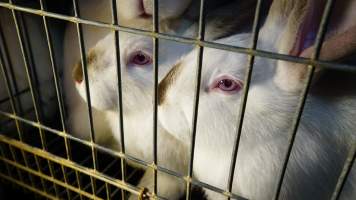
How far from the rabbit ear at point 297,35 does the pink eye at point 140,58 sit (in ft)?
1.47

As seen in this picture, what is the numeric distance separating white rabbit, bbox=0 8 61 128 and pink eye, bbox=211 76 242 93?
759 mm

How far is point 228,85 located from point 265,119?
126mm

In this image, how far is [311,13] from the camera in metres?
0.72

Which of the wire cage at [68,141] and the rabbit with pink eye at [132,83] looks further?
the rabbit with pink eye at [132,83]

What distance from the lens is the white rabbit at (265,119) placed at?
2.93 feet

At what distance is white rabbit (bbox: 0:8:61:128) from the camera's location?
137 cm

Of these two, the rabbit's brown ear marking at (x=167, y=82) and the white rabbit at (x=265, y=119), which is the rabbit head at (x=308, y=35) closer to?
the white rabbit at (x=265, y=119)

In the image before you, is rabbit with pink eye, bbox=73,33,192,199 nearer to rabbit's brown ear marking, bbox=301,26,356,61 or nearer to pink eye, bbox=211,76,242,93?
pink eye, bbox=211,76,242,93

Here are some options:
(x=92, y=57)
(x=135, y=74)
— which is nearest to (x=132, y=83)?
(x=135, y=74)

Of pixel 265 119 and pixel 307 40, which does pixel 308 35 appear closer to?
pixel 307 40

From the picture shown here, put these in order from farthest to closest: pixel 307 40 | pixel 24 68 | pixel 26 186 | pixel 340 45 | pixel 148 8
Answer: pixel 24 68, pixel 26 186, pixel 148 8, pixel 307 40, pixel 340 45

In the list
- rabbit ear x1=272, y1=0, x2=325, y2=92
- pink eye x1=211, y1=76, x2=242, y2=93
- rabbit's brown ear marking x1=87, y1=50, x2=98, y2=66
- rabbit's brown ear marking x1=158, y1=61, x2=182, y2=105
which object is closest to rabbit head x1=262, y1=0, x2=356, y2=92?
rabbit ear x1=272, y1=0, x2=325, y2=92

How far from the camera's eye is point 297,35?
750 millimetres

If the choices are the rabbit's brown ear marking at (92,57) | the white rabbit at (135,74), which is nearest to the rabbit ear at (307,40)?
the white rabbit at (135,74)
